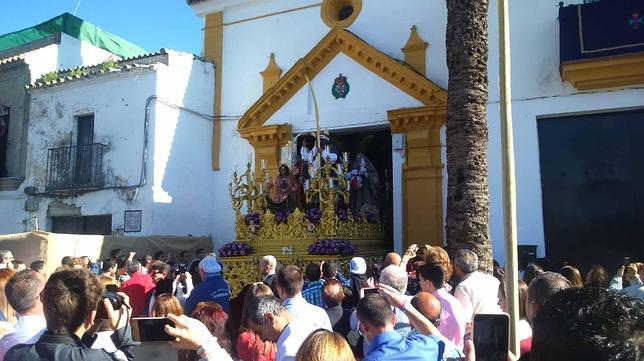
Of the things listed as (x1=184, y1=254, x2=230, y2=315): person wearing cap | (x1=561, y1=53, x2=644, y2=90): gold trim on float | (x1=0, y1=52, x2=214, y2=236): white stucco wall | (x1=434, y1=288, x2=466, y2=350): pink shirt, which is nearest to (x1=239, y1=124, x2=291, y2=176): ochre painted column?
(x1=0, y1=52, x2=214, y2=236): white stucco wall

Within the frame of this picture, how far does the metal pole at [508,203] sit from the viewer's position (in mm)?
3395

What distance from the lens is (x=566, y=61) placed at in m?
11.2

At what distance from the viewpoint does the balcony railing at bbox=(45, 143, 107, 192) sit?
1482 centimetres

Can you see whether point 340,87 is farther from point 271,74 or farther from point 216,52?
point 216,52

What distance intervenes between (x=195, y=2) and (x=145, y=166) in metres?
5.27

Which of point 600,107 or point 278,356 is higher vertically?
point 600,107

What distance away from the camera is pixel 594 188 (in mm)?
11695

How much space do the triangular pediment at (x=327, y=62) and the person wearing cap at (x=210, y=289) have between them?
7754 millimetres

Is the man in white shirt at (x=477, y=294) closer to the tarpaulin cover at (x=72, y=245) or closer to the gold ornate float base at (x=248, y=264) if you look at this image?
the gold ornate float base at (x=248, y=264)

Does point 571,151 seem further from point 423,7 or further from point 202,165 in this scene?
point 202,165

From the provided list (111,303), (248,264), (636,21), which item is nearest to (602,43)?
(636,21)

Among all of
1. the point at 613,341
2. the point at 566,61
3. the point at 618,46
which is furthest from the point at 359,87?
the point at 613,341

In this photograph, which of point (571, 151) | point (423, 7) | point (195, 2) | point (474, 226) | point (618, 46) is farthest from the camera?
point (195, 2)

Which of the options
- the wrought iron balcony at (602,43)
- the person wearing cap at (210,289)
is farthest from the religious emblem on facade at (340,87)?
the person wearing cap at (210,289)
